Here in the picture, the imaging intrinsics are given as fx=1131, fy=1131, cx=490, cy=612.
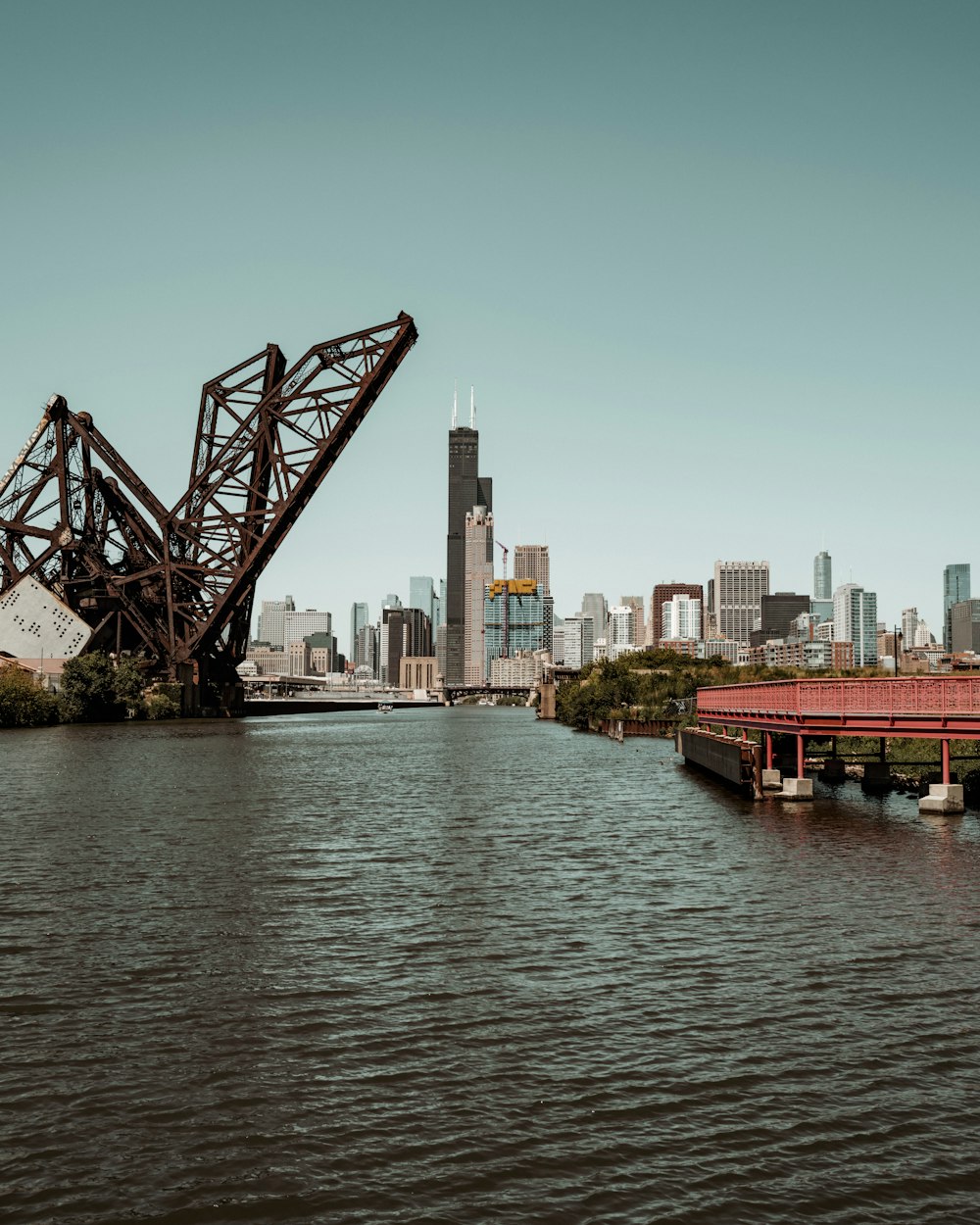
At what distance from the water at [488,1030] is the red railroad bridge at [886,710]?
3.94m

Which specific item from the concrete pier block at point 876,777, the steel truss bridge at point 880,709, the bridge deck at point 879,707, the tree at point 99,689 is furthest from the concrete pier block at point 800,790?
the tree at point 99,689

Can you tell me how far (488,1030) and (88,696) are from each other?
8358cm

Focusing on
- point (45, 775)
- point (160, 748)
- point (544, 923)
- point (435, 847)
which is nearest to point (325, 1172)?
point (544, 923)

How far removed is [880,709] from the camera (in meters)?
30.7

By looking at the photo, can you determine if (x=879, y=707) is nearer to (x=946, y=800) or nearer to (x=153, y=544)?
(x=946, y=800)

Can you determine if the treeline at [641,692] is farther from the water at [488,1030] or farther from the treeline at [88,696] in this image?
the water at [488,1030]

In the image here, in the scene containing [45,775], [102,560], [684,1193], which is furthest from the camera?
[102,560]

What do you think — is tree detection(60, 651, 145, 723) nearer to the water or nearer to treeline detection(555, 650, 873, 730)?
treeline detection(555, 650, 873, 730)

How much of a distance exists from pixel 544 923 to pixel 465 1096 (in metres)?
6.92

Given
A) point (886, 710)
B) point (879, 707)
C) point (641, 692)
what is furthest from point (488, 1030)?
point (641, 692)

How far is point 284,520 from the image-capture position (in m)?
83.9

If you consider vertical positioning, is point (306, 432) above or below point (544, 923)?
above

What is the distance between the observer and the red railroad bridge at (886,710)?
28922mm

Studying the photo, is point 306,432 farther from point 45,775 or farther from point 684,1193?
point 684,1193
